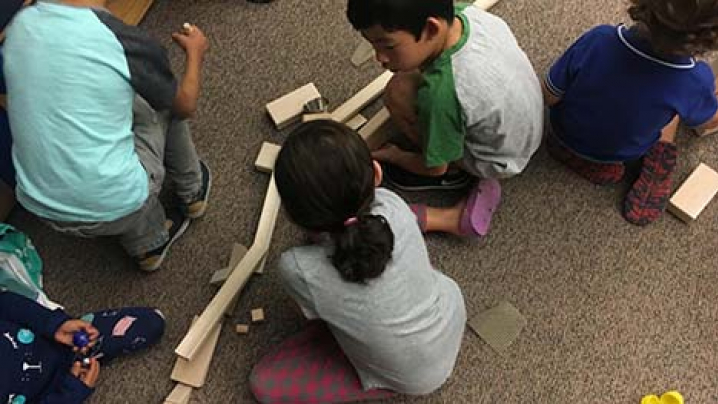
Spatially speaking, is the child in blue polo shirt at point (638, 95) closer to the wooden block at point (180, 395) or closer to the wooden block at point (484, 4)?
the wooden block at point (484, 4)

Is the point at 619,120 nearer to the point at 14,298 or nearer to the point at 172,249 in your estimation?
the point at 172,249

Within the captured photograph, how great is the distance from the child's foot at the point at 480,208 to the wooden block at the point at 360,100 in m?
0.32

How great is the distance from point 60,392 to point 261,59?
859 mm

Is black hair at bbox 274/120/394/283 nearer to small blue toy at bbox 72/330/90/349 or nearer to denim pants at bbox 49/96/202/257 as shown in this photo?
denim pants at bbox 49/96/202/257

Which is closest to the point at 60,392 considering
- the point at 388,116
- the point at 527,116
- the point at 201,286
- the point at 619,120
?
the point at 201,286

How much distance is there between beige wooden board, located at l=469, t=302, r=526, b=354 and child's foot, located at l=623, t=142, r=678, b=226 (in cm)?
34

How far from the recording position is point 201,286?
143 centimetres

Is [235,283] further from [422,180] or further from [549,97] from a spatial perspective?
[549,97]

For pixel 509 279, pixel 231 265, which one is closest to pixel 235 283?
pixel 231 265

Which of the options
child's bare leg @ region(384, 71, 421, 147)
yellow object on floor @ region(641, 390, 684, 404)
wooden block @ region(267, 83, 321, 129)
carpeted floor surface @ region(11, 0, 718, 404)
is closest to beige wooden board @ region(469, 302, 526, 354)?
carpeted floor surface @ region(11, 0, 718, 404)

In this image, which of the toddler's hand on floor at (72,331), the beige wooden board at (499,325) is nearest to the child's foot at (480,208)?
the beige wooden board at (499,325)

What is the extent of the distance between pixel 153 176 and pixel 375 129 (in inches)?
20.2

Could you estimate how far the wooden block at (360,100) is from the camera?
155 centimetres

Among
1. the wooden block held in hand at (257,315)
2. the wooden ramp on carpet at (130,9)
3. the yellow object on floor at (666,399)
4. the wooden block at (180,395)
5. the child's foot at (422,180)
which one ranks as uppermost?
the wooden ramp on carpet at (130,9)
